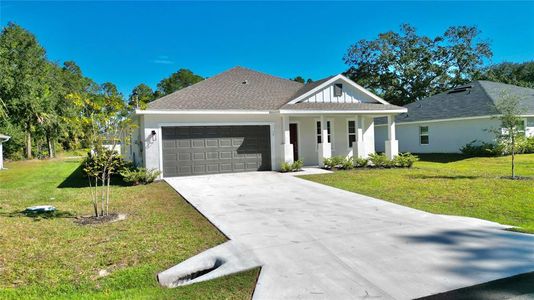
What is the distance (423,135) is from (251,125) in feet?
51.0

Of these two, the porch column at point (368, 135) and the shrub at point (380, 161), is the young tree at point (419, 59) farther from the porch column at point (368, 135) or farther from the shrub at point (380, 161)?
the shrub at point (380, 161)

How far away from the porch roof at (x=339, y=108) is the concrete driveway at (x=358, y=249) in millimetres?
7297

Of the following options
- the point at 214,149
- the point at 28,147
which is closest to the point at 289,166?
the point at 214,149

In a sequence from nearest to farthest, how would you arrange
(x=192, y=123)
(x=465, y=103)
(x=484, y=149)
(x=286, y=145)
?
(x=192, y=123) → (x=286, y=145) → (x=484, y=149) → (x=465, y=103)

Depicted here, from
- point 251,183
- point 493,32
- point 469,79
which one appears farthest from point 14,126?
point 493,32

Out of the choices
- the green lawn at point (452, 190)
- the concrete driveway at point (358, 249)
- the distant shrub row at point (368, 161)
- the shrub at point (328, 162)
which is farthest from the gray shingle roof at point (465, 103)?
the concrete driveway at point (358, 249)

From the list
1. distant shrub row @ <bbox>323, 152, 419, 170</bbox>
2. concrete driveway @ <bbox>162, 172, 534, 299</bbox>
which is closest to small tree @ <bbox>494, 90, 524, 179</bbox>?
distant shrub row @ <bbox>323, 152, 419, 170</bbox>

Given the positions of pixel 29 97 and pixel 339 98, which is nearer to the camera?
pixel 339 98

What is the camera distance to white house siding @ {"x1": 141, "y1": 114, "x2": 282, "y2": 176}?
44.9ft

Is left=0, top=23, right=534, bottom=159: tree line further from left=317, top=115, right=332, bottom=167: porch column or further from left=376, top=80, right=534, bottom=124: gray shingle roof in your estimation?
left=317, top=115, right=332, bottom=167: porch column

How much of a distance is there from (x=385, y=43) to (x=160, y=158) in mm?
32632

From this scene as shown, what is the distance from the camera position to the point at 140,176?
12.9 m

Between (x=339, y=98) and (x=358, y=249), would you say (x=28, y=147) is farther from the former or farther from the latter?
(x=358, y=249)

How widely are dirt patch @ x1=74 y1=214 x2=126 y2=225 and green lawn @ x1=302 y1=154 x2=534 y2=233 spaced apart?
6.48 m
